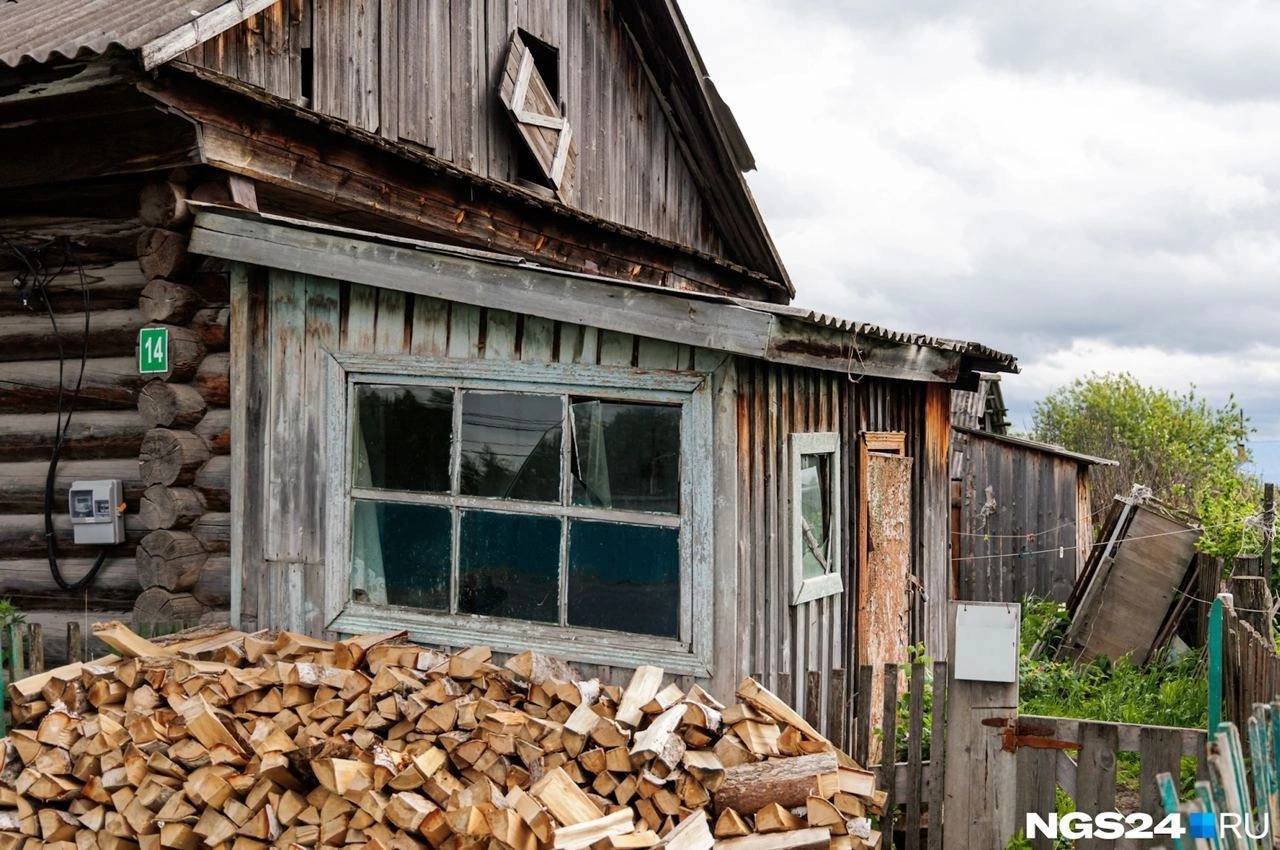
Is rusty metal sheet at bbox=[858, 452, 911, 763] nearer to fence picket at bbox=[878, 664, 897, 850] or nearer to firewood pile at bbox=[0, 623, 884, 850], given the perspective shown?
fence picket at bbox=[878, 664, 897, 850]

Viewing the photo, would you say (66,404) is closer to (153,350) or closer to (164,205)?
(153,350)

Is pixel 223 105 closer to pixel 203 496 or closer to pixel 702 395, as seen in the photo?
pixel 203 496

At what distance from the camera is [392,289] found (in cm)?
646

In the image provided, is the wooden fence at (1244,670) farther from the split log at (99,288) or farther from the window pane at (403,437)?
the split log at (99,288)

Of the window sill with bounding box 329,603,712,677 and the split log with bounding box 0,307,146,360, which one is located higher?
the split log with bounding box 0,307,146,360

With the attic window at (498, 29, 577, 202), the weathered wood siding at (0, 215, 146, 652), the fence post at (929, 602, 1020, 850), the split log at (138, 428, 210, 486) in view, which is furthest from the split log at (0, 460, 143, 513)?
the fence post at (929, 602, 1020, 850)

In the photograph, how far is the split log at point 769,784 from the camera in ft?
16.5

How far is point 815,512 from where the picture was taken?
6.91m

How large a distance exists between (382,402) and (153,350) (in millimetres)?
1615

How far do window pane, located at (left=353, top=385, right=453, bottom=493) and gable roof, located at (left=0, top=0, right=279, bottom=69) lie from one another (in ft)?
7.39

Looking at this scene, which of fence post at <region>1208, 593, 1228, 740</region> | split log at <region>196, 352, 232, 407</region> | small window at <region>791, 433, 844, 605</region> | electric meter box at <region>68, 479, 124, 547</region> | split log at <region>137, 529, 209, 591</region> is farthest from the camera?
electric meter box at <region>68, 479, 124, 547</region>

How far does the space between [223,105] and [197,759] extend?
13.1 ft

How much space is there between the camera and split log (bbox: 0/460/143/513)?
7.56 meters

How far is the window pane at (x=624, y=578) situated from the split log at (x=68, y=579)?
319 centimetres
